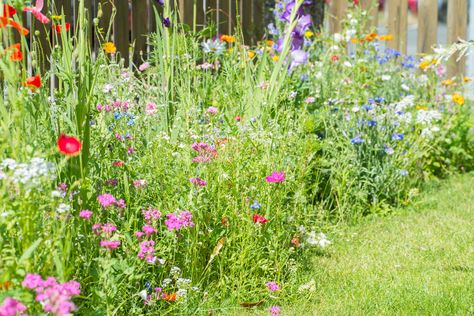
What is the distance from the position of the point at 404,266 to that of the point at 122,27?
2.42 m

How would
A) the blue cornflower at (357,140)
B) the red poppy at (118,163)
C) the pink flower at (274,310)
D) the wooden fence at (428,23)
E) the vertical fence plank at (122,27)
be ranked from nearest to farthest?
the pink flower at (274,310), the red poppy at (118,163), the blue cornflower at (357,140), the vertical fence plank at (122,27), the wooden fence at (428,23)

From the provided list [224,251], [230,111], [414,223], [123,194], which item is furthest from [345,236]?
[123,194]

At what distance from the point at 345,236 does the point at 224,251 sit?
114 centimetres

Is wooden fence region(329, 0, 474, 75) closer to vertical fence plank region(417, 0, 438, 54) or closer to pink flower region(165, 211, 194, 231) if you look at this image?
vertical fence plank region(417, 0, 438, 54)

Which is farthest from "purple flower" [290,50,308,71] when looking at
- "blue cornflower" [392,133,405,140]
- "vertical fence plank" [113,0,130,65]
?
"vertical fence plank" [113,0,130,65]

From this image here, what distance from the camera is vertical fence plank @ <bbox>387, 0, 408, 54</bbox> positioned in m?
6.80

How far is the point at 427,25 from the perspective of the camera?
6.76 metres

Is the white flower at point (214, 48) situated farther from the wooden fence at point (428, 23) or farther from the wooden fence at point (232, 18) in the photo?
the wooden fence at point (428, 23)

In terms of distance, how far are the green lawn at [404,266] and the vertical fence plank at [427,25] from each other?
2.28 meters

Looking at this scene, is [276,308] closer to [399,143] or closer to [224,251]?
[224,251]

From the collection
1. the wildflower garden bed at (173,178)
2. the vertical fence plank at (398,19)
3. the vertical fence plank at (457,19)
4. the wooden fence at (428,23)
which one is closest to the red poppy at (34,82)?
the wildflower garden bed at (173,178)

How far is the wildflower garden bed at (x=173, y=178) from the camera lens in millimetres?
2277

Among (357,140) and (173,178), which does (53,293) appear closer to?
(173,178)

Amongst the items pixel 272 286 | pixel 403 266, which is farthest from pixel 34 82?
pixel 403 266
